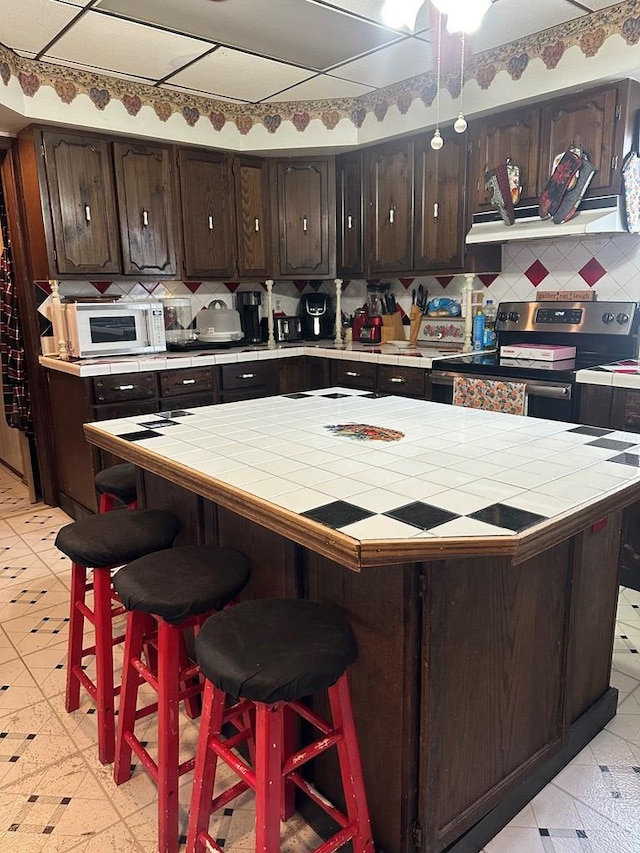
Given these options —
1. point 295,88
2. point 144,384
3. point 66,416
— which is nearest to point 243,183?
point 295,88

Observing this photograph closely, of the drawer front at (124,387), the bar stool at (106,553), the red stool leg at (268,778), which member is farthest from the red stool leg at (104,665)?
the drawer front at (124,387)

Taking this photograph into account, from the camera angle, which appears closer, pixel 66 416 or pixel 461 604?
pixel 461 604

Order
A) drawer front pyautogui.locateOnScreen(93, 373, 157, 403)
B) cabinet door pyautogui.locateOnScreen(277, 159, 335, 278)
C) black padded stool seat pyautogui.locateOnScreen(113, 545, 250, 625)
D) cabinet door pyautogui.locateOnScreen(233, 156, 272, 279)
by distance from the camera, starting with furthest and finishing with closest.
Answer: cabinet door pyautogui.locateOnScreen(277, 159, 335, 278) → cabinet door pyautogui.locateOnScreen(233, 156, 272, 279) → drawer front pyautogui.locateOnScreen(93, 373, 157, 403) → black padded stool seat pyautogui.locateOnScreen(113, 545, 250, 625)

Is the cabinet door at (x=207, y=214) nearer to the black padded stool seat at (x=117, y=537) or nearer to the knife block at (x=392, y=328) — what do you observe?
the knife block at (x=392, y=328)

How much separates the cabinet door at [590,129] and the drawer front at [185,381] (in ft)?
7.33

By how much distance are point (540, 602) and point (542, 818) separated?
0.57 m

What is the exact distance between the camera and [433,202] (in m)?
3.81

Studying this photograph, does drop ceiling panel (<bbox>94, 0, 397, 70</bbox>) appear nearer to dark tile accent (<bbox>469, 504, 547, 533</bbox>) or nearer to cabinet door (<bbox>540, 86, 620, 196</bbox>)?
Answer: cabinet door (<bbox>540, 86, 620, 196</bbox>)

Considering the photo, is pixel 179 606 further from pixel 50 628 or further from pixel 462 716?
pixel 50 628

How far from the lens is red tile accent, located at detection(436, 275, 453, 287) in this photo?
4.16m

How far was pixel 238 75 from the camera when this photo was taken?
3.52 m

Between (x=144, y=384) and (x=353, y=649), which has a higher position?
(x=144, y=384)

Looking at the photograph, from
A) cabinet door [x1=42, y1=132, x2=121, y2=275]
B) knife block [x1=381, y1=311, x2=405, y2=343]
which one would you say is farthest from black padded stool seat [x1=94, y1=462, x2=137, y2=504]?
knife block [x1=381, y1=311, x2=405, y2=343]

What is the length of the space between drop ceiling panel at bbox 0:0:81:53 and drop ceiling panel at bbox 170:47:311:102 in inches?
29.4
